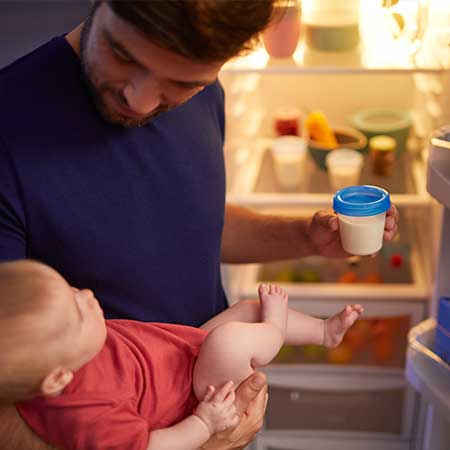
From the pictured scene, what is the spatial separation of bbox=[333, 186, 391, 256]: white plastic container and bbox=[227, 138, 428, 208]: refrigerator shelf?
719 mm

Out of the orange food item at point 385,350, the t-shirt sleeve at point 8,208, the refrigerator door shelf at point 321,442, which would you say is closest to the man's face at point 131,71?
the t-shirt sleeve at point 8,208

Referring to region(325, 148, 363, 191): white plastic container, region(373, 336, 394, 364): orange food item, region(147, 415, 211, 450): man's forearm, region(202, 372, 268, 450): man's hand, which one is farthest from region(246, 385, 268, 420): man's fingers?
region(373, 336, 394, 364): orange food item

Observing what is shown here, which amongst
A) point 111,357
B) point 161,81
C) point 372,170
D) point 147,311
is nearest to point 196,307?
point 147,311

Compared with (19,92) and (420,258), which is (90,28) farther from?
(420,258)

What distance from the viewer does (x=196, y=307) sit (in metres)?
1.30

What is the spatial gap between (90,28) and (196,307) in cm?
52

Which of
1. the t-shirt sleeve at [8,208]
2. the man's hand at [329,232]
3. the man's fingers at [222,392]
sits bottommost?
the man's fingers at [222,392]

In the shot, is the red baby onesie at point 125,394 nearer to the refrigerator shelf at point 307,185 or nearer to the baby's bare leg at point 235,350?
the baby's bare leg at point 235,350

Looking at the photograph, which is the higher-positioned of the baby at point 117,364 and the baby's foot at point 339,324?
the baby at point 117,364

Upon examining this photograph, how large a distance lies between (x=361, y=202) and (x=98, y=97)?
461mm

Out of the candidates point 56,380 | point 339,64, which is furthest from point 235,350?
point 339,64

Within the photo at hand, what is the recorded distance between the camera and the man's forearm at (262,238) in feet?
4.60

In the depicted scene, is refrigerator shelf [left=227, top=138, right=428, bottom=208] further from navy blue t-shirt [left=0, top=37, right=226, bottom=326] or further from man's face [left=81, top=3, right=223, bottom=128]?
man's face [left=81, top=3, right=223, bottom=128]

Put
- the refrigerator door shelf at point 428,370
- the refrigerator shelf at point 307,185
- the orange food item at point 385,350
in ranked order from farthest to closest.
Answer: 1. the orange food item at point 385,350
2. the refrigerator shelf at point 307,185
3. the refrigerator door shelf at point 428,370
